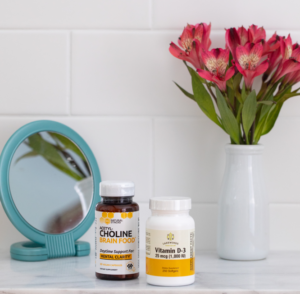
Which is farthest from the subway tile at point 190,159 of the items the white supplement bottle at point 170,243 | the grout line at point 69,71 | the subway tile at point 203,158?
the white supplement bottle at point 170,243

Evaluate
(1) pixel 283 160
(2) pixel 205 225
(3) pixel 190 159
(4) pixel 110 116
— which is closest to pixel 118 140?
(4) pixel 110 116

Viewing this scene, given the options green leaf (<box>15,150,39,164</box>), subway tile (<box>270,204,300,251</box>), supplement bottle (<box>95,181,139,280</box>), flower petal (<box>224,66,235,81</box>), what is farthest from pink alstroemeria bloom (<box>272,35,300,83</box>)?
green leaf (<box>15,150,39,164</box>)

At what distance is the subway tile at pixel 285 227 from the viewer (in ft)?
3.05

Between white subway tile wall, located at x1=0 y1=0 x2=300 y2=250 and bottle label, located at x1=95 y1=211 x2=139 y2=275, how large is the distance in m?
0.29

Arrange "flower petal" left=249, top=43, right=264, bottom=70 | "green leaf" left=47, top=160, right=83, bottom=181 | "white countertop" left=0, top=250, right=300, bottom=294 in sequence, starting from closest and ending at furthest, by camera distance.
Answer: "white countertop" left=0, top=250, right=300, bottom=294 → "flower petal" left=249, top=43, right=264, bottom=70 → "green leaf" left=47, top=160, right=83, bottom=181

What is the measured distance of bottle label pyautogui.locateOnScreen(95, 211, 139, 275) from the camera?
2.09ft

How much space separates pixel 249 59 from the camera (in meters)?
0.79

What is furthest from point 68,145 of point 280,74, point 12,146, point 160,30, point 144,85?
point 280,74

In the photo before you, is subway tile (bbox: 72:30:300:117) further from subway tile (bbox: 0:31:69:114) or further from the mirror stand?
the mirror stand

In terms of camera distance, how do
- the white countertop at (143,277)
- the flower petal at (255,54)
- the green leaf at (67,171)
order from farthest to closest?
the green leaf at (67,171) → the flower petal at (255,54) → the white countertop at (143,277)

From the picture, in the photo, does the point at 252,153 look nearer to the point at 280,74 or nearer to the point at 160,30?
the point at 280,74

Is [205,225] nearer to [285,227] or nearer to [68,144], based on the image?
[285,227]

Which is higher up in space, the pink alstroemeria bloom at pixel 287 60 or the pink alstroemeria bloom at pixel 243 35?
the pink alstroemeria bloom at pixel 243 35

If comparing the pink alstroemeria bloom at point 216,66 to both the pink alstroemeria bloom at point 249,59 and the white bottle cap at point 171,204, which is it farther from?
the white bottle cap at point 171,204
